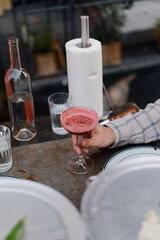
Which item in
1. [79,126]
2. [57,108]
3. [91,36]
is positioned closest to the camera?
[79,126]

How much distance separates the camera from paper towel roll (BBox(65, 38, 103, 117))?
122 centimetres

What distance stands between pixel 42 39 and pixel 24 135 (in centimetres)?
193

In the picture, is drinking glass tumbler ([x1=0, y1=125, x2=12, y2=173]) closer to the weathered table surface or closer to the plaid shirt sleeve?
the weathered table surface

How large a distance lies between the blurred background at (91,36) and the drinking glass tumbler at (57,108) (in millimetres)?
1524

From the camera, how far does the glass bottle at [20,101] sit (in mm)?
1234

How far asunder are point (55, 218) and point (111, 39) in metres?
2.63

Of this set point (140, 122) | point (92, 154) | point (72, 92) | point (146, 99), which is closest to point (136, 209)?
point (92, 154)

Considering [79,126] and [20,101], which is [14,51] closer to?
[20,101]

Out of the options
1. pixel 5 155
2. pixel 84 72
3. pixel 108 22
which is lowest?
pixel 108 22

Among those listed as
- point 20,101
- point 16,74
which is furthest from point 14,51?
point 20,101

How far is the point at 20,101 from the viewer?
1.26 meters

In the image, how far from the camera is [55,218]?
2.14ft

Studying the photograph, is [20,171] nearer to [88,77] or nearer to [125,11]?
[88,77]

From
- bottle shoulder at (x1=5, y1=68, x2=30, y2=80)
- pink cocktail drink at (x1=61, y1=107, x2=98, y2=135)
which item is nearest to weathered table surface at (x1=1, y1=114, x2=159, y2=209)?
pink cocktail drink at (x1=61, y1=107, x2=98, y2=135)
